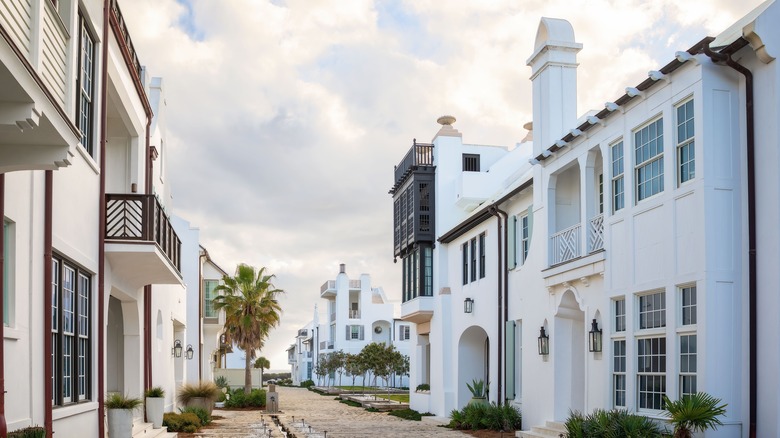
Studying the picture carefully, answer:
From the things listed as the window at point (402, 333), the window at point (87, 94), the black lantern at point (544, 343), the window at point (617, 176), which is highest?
the window at point (87, 94)

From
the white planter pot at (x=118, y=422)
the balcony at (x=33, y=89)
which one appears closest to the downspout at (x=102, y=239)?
the white planter pot at (x=118, y=422)

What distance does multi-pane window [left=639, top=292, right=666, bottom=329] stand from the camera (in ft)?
50.6

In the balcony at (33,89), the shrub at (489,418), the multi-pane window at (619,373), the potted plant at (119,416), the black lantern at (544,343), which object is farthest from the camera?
the shrub at (489,418)

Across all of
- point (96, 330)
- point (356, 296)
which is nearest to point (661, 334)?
point (96, 330)

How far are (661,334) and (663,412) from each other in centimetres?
129

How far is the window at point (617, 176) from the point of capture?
17.2m

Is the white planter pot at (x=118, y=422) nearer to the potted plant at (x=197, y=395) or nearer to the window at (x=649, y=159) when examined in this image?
the window at (x=649, y=159)

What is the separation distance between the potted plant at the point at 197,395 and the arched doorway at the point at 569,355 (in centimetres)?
1318

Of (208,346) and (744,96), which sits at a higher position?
(744,96)

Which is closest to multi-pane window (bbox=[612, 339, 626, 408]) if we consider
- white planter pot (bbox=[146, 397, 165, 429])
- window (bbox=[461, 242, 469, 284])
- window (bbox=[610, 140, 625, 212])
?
window (bbox=[610, 140, 625, 212])

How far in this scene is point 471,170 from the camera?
109 ft

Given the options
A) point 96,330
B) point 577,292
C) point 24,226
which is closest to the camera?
point 24,226

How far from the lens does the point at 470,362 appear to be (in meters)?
29.8

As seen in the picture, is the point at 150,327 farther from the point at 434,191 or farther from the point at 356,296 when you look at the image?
the point at 356,296
